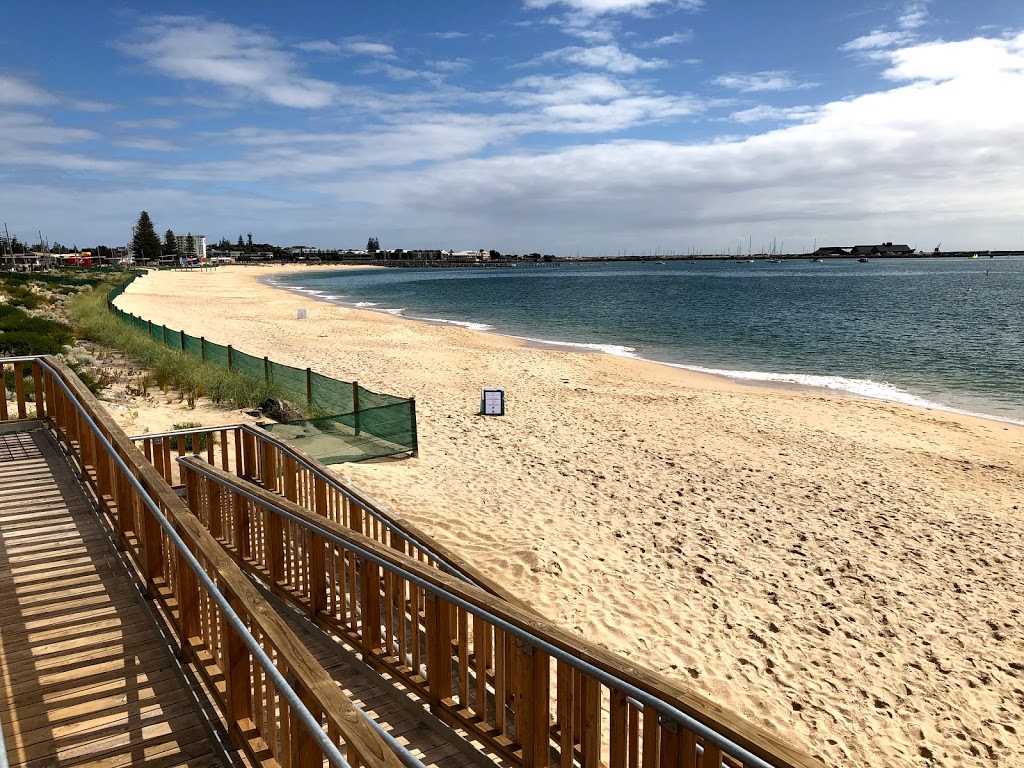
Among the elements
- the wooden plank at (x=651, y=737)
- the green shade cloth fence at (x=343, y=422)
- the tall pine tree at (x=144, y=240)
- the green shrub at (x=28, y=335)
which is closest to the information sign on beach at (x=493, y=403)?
the green shade cloth fence at (x=343, y=422)

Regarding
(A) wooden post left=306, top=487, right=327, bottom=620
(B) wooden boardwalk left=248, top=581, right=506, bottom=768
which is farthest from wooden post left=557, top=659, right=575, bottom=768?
(A) wooden post left=306, top=487, right=327, bottom=620

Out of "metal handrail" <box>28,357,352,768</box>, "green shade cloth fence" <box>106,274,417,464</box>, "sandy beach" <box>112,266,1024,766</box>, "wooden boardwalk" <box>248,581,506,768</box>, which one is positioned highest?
"metal handrail" <box>28,357,352,768</box>

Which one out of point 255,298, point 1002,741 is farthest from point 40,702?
point 255,298

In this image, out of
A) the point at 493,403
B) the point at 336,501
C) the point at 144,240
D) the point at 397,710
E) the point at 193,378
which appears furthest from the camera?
the point at 144,240

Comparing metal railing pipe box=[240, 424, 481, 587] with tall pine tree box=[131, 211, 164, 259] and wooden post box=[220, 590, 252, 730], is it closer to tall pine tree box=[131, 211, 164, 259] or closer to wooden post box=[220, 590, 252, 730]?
wooden post box=[220, 590, 252, 730]

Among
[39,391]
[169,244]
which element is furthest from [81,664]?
[169,244]

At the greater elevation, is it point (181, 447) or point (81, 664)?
point (181, 447)

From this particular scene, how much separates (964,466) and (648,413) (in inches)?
287

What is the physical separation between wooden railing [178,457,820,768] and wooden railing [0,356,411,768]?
0.86 metres

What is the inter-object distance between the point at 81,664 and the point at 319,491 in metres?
3.80

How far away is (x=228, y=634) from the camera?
3682 mm

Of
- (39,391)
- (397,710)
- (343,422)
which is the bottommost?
(397,710)

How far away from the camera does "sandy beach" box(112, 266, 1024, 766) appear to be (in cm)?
680

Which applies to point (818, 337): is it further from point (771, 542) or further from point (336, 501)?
point (336, 501)
